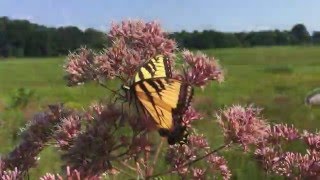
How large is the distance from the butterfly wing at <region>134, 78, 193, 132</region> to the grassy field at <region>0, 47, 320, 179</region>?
0.44m

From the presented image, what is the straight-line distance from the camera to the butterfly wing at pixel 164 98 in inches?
97.0

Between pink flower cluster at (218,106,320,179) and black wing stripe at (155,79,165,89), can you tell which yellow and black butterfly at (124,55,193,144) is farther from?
pink flower cluster at (218,106,320,179)

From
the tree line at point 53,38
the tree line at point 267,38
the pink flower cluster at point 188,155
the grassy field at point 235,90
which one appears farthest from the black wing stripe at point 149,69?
the tree line at point 267,38

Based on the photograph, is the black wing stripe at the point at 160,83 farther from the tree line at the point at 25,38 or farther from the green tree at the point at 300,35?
the green tree at the point at 300,35

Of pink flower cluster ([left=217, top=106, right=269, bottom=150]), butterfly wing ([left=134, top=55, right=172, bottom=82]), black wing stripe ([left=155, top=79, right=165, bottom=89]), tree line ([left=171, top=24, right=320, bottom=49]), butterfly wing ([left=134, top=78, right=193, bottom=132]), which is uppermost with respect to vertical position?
Result: butterfly wing ([left=134, top=55, right=172, bottom=82])

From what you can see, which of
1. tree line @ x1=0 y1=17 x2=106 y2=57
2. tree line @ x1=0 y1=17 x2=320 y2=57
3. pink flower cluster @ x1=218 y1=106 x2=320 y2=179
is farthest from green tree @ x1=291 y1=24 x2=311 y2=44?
pink flower cluster @ x1=218 y1=106 x2=320 y2=179

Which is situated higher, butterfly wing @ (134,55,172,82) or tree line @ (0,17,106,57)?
butterfly wing @ (134,55,172,82)

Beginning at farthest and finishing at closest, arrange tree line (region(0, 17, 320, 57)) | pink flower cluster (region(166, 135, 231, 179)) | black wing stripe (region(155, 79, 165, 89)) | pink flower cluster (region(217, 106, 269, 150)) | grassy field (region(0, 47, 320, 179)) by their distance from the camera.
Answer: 1. tree line (region(0, 17, 320, 57))
2. grassy field (region(0, 47, 320, 179))
3. pink flower cluster (region(166, 135, 231, 179))
4. pink flower cluster (region(217, 106, 269, 150))
5. black wing stripe (region(155, 79, 165, 89))

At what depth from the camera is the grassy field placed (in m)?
6.80

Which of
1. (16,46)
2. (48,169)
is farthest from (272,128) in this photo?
(16,46)

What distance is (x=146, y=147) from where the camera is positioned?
2.65 metres

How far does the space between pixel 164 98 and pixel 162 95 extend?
0.06ft

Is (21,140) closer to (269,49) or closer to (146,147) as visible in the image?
(146,147)

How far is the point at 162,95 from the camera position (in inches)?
98.1
